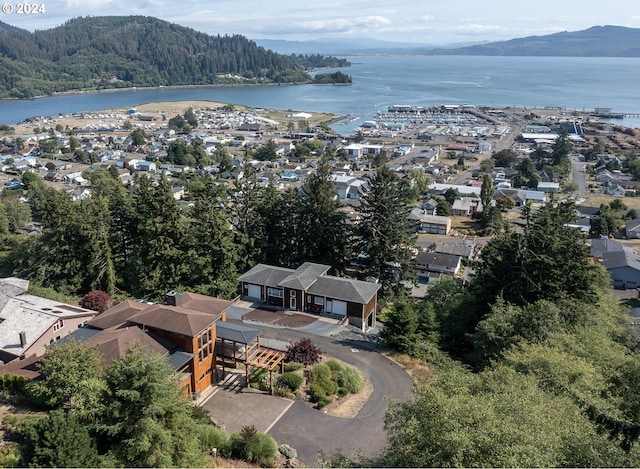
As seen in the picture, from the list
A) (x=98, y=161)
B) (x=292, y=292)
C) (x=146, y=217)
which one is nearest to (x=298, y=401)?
(x=292, y=292)

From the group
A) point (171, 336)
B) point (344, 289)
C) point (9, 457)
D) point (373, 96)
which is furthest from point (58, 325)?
point (373, 96)

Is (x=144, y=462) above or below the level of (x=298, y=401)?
above

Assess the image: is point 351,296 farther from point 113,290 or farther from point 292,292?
point 113,290

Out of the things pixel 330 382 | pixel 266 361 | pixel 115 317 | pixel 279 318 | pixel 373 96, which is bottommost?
pixel 279 318

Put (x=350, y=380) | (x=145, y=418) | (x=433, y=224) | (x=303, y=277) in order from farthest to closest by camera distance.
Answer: (x=433, y=224), (x=303, y=277), (x=350, y=380), (x=145, y=418)

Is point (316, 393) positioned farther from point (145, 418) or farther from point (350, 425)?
point (145, 418)

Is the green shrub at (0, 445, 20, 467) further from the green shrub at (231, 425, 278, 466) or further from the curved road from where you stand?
the curved road
